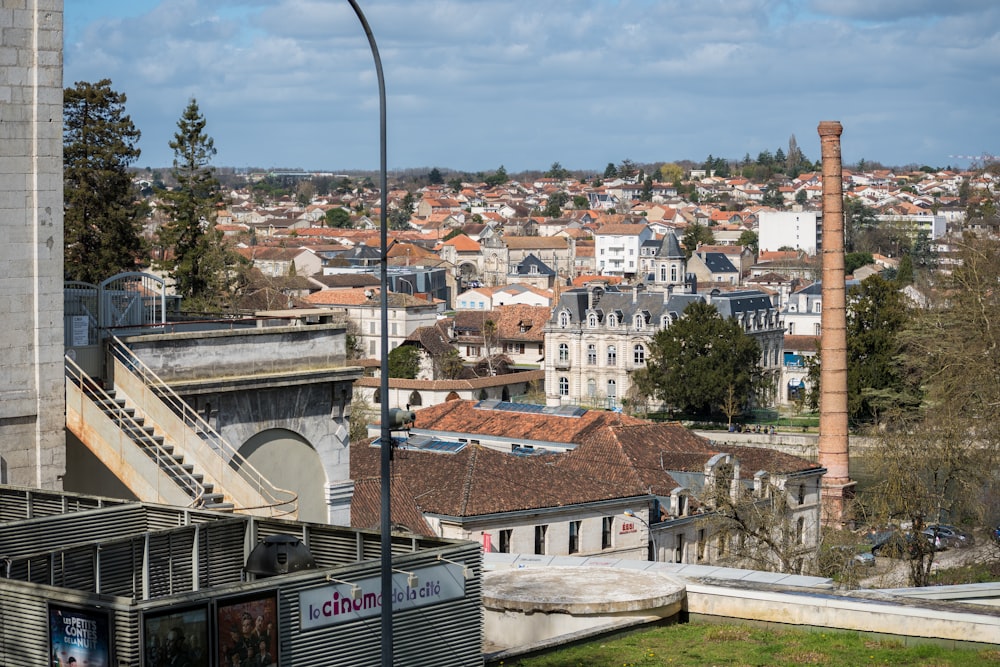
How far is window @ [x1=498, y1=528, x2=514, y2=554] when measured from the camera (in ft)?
128

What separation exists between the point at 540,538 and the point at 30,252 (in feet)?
77.1

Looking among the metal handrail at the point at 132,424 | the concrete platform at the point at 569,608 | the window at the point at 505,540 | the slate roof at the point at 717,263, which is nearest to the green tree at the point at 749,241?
the slate roof at the point at 717,263

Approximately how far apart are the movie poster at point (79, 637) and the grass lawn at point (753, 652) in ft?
22.3

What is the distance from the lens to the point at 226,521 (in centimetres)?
1403

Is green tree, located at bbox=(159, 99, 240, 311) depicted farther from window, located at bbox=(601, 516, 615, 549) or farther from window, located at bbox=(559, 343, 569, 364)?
window, located at bbox=(559, 343, 569, 364)

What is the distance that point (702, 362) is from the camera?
8681cm

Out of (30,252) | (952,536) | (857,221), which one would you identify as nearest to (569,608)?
(30,252)

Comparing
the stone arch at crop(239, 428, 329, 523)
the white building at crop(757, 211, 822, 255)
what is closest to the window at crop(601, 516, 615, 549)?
the stone arch at crop(239, 428, 329, 523)

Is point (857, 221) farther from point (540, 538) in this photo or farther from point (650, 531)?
point (540, 538)

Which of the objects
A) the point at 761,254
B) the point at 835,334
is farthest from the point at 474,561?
the point at 761,254

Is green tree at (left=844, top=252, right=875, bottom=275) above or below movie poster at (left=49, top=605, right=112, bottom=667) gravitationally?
above

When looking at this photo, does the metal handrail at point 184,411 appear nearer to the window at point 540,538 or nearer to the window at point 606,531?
the window at point 540,538

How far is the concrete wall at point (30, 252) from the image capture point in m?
18.6

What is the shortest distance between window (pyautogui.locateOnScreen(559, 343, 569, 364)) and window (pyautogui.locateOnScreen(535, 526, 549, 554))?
57553mm
